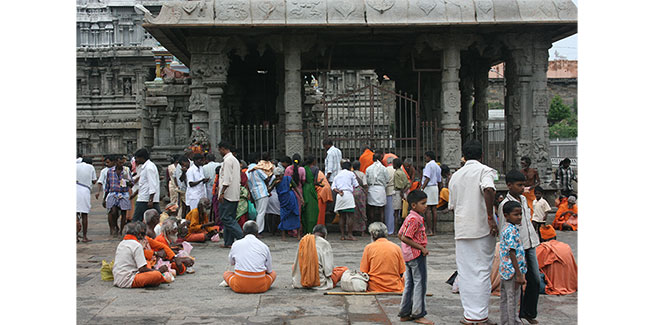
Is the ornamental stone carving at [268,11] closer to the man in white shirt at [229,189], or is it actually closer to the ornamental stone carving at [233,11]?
the ornamental stone carving at [233,11]

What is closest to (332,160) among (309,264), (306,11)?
(306,11)

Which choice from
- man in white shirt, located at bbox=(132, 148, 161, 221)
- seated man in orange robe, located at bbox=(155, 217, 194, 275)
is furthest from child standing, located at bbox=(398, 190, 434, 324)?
man in white shirt, located at bbox=(132, 148, 161, 221)

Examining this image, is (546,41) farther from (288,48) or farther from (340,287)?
(340,287)

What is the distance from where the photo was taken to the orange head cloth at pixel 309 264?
23.9 feet

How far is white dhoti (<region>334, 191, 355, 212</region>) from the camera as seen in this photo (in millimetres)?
11141

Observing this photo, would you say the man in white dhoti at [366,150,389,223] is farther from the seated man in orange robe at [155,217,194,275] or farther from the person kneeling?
the person kneeling

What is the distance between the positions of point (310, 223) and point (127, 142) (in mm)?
22463

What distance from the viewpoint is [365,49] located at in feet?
59.0

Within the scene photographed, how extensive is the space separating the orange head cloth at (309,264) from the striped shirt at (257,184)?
3.94m

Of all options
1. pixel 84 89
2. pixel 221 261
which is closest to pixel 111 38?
pixel 84 89

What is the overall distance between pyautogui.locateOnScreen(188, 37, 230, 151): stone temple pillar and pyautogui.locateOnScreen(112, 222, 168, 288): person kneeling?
7.10 m

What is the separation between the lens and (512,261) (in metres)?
5.41

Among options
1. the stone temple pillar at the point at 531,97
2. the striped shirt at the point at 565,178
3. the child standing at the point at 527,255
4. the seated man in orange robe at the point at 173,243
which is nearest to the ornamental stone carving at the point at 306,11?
the stone temple pillar at the point at 531,97

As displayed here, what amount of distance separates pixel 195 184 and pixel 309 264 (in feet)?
14.8
